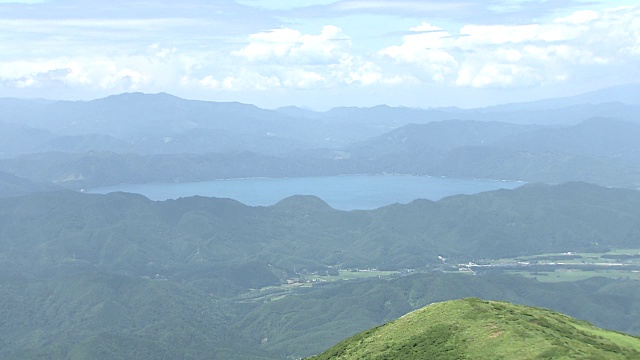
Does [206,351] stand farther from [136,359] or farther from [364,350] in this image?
[364,350]

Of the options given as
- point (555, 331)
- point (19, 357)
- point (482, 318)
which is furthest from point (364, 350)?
point (19, 357)

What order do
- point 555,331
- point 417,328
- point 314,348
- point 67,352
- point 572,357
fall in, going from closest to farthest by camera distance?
point 572,357
point 555,331
point 417,328
point 67,352
point 314,348

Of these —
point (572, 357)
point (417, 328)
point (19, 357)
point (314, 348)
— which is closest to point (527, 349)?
point (572, 357)

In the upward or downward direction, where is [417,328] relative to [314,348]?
upward

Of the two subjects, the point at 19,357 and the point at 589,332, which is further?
the point at 19,357

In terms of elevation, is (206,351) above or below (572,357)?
below

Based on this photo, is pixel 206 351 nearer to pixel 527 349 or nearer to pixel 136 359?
pixel 136 359

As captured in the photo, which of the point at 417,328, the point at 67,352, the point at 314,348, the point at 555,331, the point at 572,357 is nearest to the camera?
the point at 572,357
